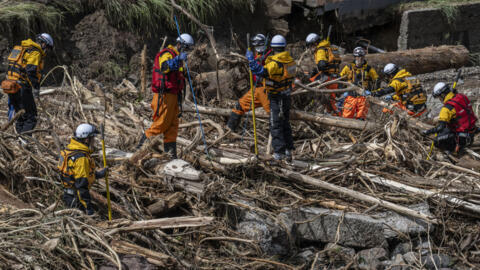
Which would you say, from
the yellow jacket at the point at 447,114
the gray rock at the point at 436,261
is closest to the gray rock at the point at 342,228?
the gray rock at the point at 436,261

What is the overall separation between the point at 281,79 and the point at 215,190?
1844mm

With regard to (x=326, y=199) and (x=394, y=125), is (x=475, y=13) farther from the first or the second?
(x=326, y=199)

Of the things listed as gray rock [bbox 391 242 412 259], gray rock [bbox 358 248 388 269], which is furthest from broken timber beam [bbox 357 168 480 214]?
gray rock [bbox 358 248 388 269]

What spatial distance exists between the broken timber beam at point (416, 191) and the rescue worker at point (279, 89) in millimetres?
1044

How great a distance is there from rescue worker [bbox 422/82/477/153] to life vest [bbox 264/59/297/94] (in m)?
2.53

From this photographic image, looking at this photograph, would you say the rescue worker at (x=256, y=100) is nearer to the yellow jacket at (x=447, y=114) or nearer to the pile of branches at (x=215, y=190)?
the pile of branches at (x=215, y=190)

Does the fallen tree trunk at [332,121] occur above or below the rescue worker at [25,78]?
below

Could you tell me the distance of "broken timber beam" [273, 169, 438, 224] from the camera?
226 inches

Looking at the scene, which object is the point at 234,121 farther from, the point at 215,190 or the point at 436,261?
the point at 436,261

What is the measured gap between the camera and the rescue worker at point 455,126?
25.1 feet

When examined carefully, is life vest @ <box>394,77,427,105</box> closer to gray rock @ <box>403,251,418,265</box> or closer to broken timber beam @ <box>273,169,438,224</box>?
broken timber beam @ <box>273,169,438,224</box>

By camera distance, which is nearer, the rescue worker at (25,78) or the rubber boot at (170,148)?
the rubber boot at (170,148)

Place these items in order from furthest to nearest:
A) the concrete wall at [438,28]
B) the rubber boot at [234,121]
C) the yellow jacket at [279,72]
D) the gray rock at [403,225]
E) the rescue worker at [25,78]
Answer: the concrete wall at [438,28] → the rubber boot at [234,121] → the rescue worker at [25,78] → the yellow jacket at [279,72] → the gray rock at [403,225]

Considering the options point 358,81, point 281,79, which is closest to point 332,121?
point 281,79
